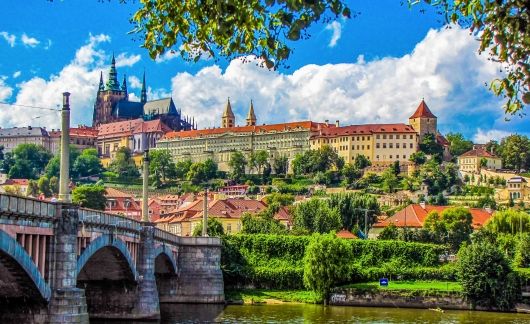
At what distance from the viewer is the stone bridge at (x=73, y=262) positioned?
2859 centimetres

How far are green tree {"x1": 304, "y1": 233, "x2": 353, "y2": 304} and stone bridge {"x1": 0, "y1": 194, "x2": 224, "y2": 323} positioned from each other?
9.93 metres

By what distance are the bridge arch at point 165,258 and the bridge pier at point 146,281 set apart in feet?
9.96

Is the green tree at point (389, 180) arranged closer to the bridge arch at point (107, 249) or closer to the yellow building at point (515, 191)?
the yellow building at point (515, 191)

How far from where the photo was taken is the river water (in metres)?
53.9

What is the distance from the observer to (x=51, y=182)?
179250mm

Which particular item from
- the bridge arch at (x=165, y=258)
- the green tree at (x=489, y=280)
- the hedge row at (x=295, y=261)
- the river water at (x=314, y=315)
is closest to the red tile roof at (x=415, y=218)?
the hedge row at (x=295, y=261)

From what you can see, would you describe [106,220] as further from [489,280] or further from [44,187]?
[44,187]

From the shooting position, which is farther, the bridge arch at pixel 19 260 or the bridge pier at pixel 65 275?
the bridge pier at pixel 65 275

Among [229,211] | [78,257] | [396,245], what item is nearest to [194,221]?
[229,211]

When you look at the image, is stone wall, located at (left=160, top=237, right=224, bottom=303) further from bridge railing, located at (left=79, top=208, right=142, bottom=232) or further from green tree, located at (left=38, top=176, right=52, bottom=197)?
green tree, located at (left=38, top=176, right=52, bottom=197)

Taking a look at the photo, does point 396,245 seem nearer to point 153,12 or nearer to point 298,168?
point 153,12

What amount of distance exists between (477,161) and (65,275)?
16428cm

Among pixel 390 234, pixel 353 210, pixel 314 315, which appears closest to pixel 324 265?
pixel 314 315

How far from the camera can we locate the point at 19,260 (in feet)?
90.3
